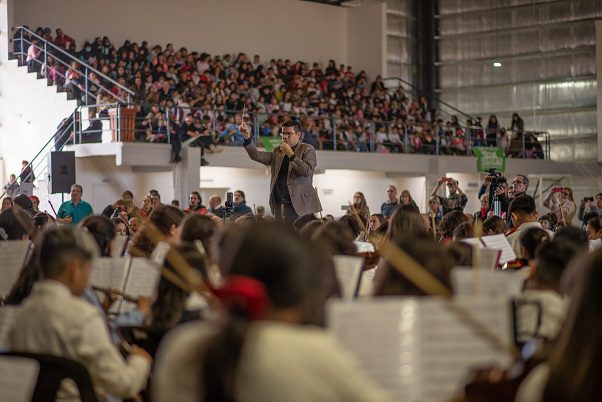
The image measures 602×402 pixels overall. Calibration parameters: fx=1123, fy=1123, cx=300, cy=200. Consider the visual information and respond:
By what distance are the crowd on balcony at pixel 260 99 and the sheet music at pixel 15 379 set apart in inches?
566

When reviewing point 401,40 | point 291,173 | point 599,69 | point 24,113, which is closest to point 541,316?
point 291,173

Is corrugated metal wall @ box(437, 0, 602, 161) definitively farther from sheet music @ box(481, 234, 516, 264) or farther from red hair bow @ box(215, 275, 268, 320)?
red hair bow @ box(215, 275, 268, 320)

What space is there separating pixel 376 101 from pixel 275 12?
370cm

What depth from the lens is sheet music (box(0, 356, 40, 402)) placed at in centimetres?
320

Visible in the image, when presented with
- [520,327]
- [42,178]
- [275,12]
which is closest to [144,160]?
[42,178]

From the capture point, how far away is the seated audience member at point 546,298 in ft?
12.4

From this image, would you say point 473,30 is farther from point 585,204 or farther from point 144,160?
point 144,160

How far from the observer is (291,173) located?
32.4ft

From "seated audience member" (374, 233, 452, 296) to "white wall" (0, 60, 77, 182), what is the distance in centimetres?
1724

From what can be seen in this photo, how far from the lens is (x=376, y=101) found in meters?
26.6

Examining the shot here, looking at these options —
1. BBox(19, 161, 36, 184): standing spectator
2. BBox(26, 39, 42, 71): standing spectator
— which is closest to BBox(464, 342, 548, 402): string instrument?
BBox(19, 161, 36, 184): standing spectator

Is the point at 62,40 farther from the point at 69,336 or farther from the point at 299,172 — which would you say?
the point at 69,336

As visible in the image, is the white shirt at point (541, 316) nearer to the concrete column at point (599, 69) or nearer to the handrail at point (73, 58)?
the handrail at point (73, 58)

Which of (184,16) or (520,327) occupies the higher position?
(184,16)
